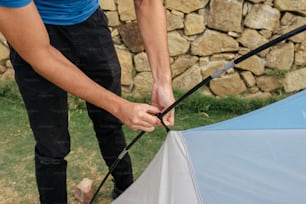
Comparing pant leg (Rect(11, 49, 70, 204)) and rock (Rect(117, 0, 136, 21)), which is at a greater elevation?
pant leg (Rect(11, 49, 70, 204))

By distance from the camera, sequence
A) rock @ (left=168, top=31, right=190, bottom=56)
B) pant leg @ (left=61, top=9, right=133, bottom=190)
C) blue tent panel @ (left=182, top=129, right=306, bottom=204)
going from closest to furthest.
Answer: blue tent panel @ (left=182, top=129, right=306, bottom=204) < pant leg @ (left=61, top=9, right=133, bottom=190) < rock @ (left=168, top=31, right=190, bottom=56)

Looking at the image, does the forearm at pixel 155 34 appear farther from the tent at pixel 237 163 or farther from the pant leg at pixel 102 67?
the tent at pixel 237 163

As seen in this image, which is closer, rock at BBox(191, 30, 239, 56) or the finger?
the finger

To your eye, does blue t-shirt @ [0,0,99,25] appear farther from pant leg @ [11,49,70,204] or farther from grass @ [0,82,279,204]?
grass @ [0,82,279,204]

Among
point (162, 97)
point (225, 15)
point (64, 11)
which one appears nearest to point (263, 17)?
point (225, 15)

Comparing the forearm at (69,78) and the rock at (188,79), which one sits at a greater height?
the forearm at (69,78)

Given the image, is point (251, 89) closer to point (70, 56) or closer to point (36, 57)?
point (70, 56)

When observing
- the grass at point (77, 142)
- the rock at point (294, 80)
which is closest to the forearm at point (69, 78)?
the grass at point (77, 142)

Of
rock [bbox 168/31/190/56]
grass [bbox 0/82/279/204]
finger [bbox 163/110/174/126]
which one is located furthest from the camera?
rock [bbox 168/31/190/56]

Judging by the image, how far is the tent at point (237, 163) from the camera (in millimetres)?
987

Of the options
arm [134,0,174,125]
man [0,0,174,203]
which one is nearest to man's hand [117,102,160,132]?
man [0,0,174,203]

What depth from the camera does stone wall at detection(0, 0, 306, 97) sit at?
2.55 metres

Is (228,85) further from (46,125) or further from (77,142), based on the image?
(46,125)

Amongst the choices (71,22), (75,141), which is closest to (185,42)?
(75,141)
